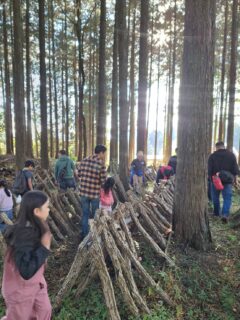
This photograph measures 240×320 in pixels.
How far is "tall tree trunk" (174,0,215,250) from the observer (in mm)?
5027

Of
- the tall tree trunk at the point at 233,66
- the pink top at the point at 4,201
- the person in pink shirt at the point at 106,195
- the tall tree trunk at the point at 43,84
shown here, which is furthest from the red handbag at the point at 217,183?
the tall tree trunk at the point at 43,84

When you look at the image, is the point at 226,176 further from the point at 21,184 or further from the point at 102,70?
the point at 102,70

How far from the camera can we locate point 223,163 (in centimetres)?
744

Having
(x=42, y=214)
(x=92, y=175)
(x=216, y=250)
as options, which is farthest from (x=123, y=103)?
(x=42, y=214)

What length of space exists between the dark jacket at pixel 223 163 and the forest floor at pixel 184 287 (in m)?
2.25

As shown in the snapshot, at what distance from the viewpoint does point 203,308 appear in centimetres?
407

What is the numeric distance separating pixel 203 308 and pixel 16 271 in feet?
9.22

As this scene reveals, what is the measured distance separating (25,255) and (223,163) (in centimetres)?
Answer: 609

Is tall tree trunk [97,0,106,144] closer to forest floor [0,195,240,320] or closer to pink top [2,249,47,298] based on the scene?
forest floor [0,195,240,320]

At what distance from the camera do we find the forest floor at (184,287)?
3.77 meters

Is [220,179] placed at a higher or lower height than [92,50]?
lower

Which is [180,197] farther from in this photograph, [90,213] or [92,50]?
[92,50]

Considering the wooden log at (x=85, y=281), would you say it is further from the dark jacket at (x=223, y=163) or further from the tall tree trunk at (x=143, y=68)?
the tall tree trunk at (x=143, y=68)

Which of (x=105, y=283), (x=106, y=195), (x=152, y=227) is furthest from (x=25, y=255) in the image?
(x=106, y=195)
